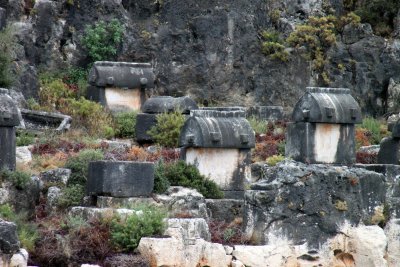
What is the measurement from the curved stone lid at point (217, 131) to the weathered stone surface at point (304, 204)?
17.8 feet

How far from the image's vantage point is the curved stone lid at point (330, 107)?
2831 cm

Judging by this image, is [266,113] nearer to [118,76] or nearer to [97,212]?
[118,76]

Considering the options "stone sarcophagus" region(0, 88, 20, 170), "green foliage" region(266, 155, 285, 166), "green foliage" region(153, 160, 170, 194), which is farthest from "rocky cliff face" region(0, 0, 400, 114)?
"green foliage" region(153, 160, 170, 194)

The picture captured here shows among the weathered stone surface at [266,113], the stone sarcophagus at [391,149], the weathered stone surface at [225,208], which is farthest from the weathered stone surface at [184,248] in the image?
the weathered stone surface at [266,113]

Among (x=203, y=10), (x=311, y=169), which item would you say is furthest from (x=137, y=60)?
(x=311, y=169)

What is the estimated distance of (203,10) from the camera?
1629 inches

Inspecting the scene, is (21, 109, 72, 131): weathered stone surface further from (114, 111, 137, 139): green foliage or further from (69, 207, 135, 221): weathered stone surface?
(69, 207, 135, 221): weathered stone surface

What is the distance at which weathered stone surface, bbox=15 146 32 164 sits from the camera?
26656mm

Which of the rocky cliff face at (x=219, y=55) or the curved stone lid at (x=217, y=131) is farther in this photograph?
the rocky cliff face at (x=219, y=55)

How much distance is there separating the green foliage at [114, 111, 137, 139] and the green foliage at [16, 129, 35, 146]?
10.1ft

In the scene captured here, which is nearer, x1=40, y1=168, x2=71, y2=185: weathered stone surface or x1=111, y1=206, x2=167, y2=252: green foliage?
x1=111, y1=206, x2=167, y2=252: green foliage

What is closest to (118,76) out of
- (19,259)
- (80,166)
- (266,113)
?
(266,113)

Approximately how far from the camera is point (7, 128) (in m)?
22.2

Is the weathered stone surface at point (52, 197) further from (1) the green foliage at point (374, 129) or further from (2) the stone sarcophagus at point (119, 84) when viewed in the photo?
(1) the green foliage at point (374, 129)
